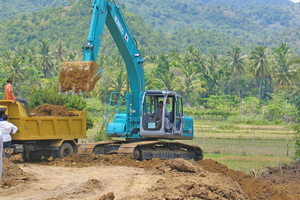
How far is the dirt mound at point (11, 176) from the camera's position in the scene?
380 inches

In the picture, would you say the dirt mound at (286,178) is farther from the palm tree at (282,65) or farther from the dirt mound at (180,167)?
the palm tree at (282,65)

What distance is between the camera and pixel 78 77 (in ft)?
43.1

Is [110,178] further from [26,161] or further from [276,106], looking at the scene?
[276,106]

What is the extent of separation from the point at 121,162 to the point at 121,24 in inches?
217

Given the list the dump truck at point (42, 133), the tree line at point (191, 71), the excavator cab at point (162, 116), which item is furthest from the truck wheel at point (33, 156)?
the tree line at point (191, 71)

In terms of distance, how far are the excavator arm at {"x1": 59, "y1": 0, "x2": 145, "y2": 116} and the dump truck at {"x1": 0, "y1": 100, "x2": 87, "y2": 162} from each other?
1.76 m

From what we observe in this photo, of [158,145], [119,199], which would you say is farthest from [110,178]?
[158,145]

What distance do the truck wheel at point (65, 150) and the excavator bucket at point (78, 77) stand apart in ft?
8.99

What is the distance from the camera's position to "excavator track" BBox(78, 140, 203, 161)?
50.7ft

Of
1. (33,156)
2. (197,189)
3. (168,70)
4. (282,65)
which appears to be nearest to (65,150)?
(33,156)

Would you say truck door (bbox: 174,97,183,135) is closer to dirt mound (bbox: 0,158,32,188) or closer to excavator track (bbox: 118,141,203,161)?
excavator track (bbox: 118,141,203,161)

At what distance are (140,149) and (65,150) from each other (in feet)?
9.14

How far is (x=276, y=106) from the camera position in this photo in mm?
68562

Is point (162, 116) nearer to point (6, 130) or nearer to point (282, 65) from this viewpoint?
point (6, 130)
